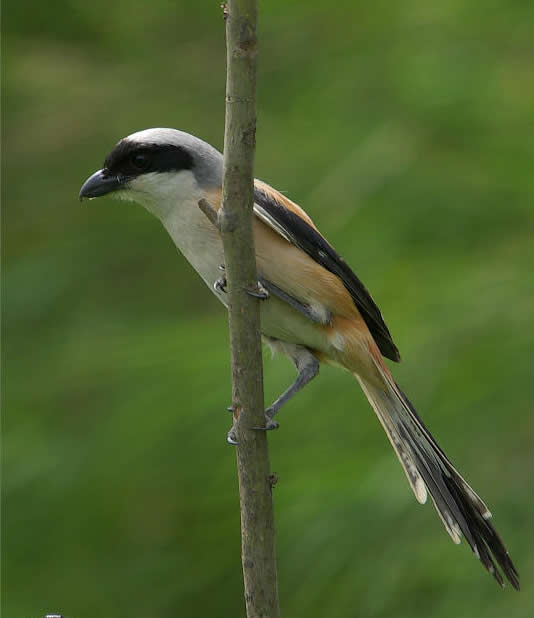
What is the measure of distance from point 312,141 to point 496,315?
601 mm

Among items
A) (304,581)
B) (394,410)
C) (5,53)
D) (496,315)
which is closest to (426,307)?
(496,315)

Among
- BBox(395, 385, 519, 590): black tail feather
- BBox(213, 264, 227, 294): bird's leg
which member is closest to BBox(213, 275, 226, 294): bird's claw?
BBox(213, 264, 227, 294): bird's leg

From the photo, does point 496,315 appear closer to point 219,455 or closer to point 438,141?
point 438,141

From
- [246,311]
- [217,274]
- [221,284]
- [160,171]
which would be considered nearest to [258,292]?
[246,311]

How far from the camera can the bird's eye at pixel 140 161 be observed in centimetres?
184

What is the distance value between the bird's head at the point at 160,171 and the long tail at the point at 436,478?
427 mm

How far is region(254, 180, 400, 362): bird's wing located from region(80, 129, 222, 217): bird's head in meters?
0.09

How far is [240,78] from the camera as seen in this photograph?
125 centimetres

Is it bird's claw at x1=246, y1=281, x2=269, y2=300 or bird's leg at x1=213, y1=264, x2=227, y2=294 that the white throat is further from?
bird's claw at x1=246, y1=281, x2=269, y2=300

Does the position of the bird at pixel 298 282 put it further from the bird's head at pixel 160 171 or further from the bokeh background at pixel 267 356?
the bokeh background at pixel 267 356

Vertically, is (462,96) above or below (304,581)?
above

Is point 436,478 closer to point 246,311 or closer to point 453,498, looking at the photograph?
point 453,498

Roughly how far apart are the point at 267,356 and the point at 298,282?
372mm

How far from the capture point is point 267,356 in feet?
7.07
